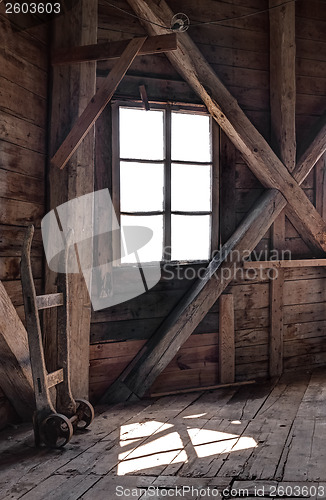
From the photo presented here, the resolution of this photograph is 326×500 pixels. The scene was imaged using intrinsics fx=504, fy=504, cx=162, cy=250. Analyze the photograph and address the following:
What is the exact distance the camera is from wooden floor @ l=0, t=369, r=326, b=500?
2.23 m

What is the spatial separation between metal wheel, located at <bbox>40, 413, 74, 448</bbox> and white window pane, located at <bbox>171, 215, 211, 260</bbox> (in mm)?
1822

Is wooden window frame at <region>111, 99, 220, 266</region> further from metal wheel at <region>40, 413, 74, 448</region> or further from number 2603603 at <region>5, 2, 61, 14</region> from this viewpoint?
metal wheel at <region>40, 413, 74, 448</region>

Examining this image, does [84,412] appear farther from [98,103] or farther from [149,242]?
[98,103]

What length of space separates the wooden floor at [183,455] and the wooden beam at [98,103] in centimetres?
182

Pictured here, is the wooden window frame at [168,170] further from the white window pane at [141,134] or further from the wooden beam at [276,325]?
the wooden beam at [276,325]

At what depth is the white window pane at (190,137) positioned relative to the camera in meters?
4.22

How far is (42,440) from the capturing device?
2.82 m

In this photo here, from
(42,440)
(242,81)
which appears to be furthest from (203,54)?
(42,440)

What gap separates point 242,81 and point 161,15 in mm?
960

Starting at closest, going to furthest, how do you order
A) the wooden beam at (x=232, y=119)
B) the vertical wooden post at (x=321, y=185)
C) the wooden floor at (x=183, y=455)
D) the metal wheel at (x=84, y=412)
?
the wooden floor at (x=183, y=455) → the metal wheel at (x=84, y=412) → the wooden beam at (x=232, y=119) → the vertical wooden post at (x=321, y=185)

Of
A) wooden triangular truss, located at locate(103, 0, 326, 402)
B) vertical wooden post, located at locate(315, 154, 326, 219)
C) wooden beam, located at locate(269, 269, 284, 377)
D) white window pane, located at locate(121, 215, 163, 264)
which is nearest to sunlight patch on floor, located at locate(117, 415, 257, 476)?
wooden triangular truss, located at locate(103, 0, 326, 402)

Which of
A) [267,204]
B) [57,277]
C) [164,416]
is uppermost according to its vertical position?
[267,204]

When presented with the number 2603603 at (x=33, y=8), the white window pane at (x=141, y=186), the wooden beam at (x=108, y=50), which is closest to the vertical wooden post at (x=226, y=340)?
the white window pane at (x=141, y=186)

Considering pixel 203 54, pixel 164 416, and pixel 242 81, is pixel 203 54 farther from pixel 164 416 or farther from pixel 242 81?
pixel 164 416
